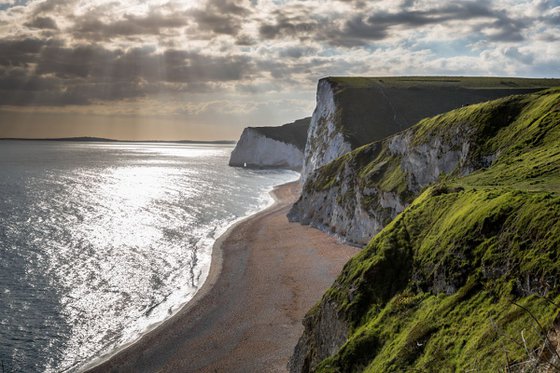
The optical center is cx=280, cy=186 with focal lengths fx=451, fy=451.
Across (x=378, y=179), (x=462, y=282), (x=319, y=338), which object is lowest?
(x=319, y=338)

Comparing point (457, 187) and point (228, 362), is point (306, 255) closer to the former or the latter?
point (228, 362)

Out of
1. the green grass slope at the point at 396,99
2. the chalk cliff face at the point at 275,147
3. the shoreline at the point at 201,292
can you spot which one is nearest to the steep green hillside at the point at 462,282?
the shoreline at the point at 201,292

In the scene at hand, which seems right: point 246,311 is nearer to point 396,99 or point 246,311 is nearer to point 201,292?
point 201,292

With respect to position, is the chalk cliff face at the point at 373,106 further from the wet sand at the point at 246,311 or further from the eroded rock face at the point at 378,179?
the wet sand at the point at 246,311

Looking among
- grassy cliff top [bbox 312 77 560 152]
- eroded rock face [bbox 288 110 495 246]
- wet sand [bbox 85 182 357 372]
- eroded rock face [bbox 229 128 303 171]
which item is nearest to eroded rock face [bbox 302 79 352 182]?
grassy cliff top [bbox 312 77 560 152]

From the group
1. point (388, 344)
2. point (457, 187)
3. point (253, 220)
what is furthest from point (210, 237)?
point (388, 344)

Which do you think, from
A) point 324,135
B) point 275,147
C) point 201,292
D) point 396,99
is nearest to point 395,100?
point 396,99

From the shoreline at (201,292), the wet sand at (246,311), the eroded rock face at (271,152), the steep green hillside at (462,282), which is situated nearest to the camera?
the steep green hillside at (462,282)
